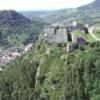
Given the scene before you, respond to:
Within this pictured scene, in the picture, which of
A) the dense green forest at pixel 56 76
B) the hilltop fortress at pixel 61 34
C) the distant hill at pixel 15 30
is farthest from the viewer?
the distant hill at pixel 15 30

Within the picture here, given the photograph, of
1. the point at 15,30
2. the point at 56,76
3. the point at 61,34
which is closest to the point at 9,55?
the point at 15,30

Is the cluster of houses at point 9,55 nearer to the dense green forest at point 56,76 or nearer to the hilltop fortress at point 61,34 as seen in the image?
the hilltop fortress at point 61,34

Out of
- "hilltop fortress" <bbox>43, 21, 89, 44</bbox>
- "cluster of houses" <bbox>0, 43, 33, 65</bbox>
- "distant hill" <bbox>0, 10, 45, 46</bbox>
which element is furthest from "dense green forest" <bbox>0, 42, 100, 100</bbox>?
"distant hill" <bbox>0, 10, 45, 46</bbox>

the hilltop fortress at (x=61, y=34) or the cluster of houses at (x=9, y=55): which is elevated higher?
the hilltop fortress at (x=61, y=34)

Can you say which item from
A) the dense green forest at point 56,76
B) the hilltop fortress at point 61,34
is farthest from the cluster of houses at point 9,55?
the dense green forest at point 56,76

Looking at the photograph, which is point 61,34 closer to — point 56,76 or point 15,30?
point 56,76

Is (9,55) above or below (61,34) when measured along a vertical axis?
below
